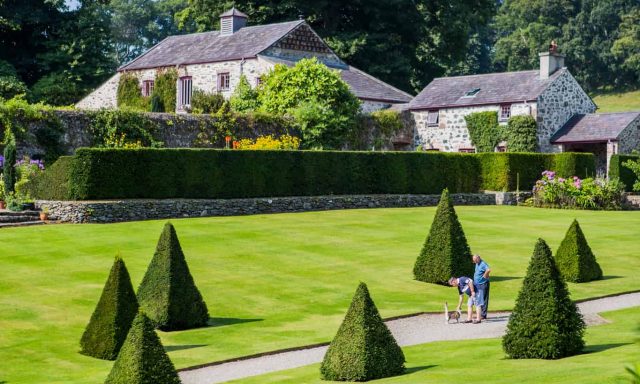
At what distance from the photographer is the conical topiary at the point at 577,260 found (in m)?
28.8

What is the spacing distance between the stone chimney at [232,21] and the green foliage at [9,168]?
29.7 m

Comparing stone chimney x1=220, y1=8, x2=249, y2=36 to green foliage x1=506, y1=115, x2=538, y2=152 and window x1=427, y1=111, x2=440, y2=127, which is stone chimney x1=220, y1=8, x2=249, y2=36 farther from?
green foliage x1=506, y1=115, x2=538, y2=152

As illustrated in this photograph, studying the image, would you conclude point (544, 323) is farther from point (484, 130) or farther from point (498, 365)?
point (484, 130)

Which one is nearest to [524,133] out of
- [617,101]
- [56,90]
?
[56,90]

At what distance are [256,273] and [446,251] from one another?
5.13 metres

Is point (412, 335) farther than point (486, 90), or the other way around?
point (486, 90)

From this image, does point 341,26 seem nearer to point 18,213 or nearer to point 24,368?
point 18,213

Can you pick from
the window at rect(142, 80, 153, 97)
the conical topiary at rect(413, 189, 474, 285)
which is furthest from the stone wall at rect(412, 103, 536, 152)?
the conical topiary at rect(413, 189, 474, 285)

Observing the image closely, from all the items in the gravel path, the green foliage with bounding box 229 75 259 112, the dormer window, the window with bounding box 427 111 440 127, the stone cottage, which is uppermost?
the stone cottage

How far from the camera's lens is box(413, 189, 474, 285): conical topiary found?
2778 centimetres

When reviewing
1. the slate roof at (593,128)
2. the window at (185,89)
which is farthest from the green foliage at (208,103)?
the slate roof at (593,128)

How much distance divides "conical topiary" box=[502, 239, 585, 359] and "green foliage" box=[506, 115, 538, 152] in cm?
3937

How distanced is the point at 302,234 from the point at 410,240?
3.61 metres

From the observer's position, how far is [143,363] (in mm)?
15469
